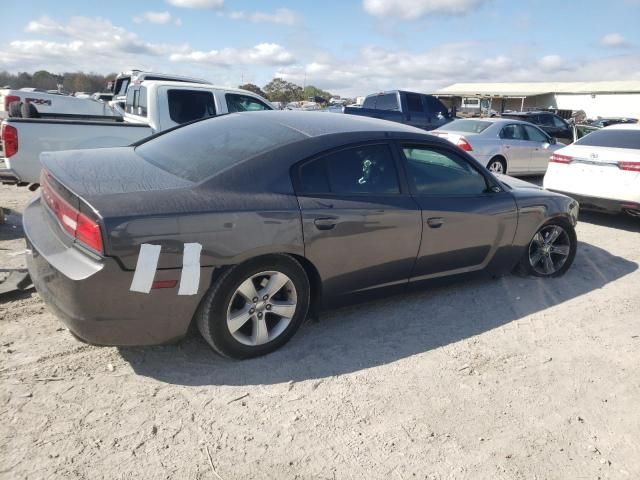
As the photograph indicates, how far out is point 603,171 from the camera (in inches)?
275

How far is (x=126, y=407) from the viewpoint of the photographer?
8.75 feet

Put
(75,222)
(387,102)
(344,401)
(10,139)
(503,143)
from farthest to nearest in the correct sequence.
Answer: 1. (387,102)
2. (503,143)
3. (10,139)
4. (344,401)
5. (75,222)

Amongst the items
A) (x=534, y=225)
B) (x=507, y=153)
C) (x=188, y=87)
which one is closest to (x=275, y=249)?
(x=534, y=225)

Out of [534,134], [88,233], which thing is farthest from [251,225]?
[534,134]

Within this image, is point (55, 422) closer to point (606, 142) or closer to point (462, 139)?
point (606, 142)

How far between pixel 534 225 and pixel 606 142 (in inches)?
152

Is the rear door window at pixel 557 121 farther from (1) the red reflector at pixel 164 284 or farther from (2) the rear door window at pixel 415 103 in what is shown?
(1) the red reflector at pixel 164 284

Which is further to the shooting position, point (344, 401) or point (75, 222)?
point (344, 401)

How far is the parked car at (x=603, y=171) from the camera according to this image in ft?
21.9

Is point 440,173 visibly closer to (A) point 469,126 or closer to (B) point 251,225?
(B) point 251,225

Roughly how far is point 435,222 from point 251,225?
157 cm

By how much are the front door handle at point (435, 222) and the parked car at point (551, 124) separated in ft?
43.0

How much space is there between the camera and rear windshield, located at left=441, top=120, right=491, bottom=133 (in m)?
10.3

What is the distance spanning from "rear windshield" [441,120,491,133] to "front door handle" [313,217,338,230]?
7.89 metres
